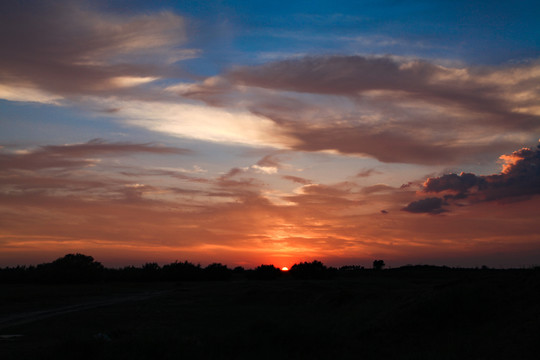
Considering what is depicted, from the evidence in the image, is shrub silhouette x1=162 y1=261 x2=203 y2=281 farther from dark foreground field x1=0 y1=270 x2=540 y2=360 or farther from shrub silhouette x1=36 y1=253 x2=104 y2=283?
dark foreground field x1=0 y1=270 x2=540 y2=360

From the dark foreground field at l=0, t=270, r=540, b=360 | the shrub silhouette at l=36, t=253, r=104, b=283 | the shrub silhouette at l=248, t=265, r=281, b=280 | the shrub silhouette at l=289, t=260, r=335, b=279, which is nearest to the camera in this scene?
the dark foreground field at l=0, t=270, r=540, b=360

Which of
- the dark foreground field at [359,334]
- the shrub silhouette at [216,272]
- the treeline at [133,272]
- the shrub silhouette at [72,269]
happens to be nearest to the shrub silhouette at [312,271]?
the treeline at [133,272]

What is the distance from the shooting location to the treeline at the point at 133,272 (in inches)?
2328

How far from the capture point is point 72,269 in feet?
202

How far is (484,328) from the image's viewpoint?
14969 millimetres

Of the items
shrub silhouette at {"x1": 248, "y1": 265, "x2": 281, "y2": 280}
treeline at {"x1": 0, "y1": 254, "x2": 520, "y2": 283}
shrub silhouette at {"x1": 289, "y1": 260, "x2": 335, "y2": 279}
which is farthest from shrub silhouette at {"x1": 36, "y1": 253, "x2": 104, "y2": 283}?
shrub silhouette at {"x1": 289, "y1": 260, "x2": 335, "y2": 279}

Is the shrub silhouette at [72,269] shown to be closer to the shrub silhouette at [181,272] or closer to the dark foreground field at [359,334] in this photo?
the shrub silhouette at [181,272]

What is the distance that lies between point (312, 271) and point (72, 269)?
30.8m

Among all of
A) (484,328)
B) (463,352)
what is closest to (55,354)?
(463,352)

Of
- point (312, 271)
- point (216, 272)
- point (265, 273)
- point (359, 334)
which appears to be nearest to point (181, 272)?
point (216, 272)

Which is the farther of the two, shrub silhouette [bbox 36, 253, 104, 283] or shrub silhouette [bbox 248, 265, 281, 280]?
shrub silhouette [bbox 248, 265, 281, 280]

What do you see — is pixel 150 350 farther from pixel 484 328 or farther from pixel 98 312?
pixel 98 312

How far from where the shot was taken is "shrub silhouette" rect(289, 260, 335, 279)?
65.6m

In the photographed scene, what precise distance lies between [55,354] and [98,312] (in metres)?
15.3
